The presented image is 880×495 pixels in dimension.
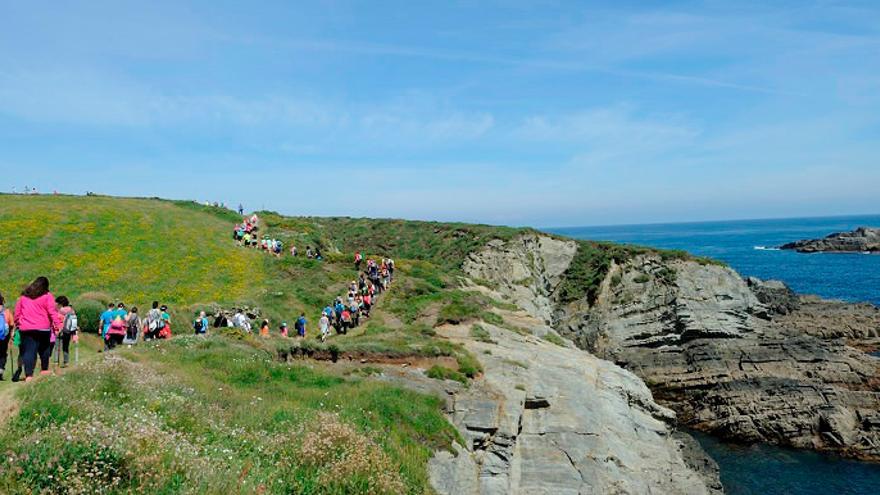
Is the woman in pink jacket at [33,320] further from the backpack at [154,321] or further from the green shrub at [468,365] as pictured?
the green shrub at [468,365]

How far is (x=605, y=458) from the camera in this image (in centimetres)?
1842

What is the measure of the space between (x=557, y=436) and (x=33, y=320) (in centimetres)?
1478

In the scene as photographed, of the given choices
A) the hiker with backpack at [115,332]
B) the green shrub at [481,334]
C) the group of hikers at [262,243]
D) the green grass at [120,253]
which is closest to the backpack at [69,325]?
the hiker with backpack at [115,332]

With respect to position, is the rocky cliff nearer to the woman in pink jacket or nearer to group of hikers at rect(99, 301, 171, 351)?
group of hikers at rect(99, 301, 171, 351)

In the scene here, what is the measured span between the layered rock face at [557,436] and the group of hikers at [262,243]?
1927 cm

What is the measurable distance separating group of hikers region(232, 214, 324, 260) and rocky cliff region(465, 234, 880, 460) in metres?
15.8

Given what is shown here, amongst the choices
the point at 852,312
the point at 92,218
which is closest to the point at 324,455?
the point at 92,218

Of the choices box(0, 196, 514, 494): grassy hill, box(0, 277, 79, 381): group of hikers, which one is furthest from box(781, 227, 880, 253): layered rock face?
box(0, 277, 79, 381): group of hikers

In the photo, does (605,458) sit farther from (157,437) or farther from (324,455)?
(157,437)

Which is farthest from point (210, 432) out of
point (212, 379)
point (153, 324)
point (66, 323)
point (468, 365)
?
point (468, 365)

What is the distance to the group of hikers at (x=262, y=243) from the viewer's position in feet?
136

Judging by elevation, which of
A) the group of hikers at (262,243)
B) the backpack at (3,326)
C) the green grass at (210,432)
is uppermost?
the group of hikers at (262,243)

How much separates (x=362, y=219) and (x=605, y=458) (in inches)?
2644

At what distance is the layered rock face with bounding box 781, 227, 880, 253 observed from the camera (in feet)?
440
